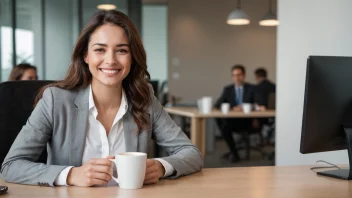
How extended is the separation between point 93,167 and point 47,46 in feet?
21.3

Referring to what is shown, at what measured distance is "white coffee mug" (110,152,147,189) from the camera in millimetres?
1537

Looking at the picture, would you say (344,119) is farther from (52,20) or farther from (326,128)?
(52,20)

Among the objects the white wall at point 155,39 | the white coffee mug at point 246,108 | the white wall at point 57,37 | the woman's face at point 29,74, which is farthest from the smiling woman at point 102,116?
the white wall at point 155,39

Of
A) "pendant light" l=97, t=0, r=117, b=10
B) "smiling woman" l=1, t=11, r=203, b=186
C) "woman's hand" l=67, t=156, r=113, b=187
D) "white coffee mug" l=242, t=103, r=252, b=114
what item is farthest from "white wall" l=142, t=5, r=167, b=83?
"woman's hand" l=67, t=156, r=113, b=187

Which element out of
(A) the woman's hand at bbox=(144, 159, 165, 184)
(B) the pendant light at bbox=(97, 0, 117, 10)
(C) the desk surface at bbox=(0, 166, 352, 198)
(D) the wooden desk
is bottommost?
(D) the wooden desk

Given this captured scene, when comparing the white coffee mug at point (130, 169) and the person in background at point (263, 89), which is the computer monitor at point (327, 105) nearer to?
the white coffee mug at point (130, 169)

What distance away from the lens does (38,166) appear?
5.48 ft

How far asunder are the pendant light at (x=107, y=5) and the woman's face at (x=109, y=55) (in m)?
6.48

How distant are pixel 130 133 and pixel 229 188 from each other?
1.66 feet

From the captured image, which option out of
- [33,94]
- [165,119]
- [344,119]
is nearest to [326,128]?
[344,119]

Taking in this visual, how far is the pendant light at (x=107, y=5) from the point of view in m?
8.23

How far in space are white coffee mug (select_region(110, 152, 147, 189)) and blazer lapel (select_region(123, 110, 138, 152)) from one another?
1.21 ft

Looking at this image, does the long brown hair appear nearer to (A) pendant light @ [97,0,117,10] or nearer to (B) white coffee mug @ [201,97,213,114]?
(B) white coffee mug @ [201,97,213,114]

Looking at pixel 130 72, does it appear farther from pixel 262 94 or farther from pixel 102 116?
pixel 262 94
